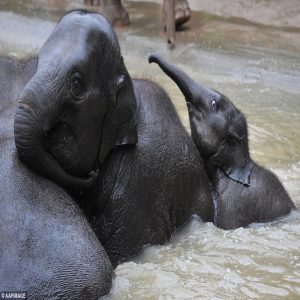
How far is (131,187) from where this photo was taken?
3.27 metres

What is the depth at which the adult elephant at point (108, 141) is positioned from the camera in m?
2.87

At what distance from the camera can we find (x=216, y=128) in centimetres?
384

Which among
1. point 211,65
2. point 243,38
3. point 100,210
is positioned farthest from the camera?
point 243,38

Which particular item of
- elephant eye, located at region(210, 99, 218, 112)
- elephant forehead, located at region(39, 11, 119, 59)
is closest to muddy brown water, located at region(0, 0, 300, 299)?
elephant eye, located at region(210, 99, 218, 112)

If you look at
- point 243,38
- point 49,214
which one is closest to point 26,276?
point 49,214

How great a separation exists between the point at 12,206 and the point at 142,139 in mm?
747

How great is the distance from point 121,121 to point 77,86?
335 mm

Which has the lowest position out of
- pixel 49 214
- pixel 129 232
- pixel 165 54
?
pixel 165 54

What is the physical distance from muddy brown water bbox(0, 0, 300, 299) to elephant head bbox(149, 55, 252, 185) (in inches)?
7.5

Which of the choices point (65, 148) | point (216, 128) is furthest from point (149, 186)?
point (216, 128)

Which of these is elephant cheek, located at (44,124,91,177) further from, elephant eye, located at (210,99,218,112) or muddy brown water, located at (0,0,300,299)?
elephant eye, located at (210,99,218,112)

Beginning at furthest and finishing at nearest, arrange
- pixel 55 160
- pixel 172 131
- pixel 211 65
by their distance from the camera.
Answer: pixel 211 65
pixel 172 131
pixel 55 160

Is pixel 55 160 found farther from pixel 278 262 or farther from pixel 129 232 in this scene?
pixel 278 262

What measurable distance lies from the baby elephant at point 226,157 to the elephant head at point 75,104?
66 cm
